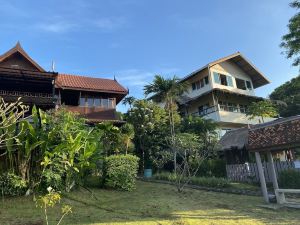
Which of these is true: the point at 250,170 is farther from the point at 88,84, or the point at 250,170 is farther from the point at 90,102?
the point at 88,84

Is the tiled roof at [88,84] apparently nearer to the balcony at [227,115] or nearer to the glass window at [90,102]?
the glass window at [90,102]

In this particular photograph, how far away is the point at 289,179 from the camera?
60.8 feet

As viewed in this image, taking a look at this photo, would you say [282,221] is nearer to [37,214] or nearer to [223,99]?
[37,214]

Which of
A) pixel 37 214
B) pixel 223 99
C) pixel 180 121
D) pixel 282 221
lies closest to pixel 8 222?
pixel 37 214

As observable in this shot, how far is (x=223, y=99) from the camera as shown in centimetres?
3731

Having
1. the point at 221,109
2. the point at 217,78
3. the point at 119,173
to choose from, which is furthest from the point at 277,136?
the point at 217,78

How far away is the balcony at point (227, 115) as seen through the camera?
3438 centimetres

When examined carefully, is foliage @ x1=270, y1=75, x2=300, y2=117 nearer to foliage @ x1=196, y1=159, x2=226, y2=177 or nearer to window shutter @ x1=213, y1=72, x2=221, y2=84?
window shutter @ x1=213, y1=72, x2=221, y2=84

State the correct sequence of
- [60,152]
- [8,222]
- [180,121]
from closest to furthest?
[8,222] → [60,152] → [180,121]

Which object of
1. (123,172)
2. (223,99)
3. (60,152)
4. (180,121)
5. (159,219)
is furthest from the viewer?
(223,99)

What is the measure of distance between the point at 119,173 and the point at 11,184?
5677mm

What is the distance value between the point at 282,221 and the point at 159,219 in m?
4.56

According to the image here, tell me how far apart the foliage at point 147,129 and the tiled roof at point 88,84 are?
7.60 ft

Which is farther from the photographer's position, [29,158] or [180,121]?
[180,121]
